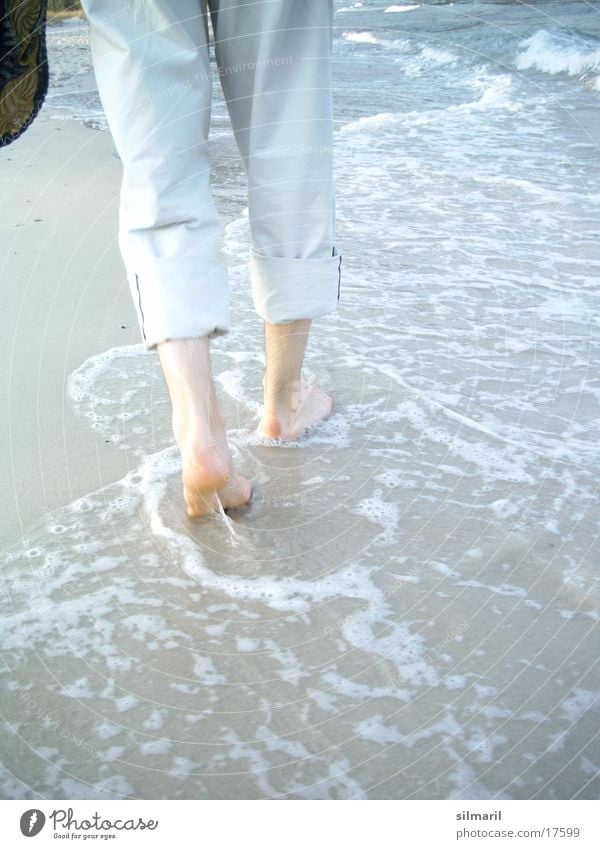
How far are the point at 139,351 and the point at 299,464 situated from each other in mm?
593

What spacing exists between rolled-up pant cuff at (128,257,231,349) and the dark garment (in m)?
0.28

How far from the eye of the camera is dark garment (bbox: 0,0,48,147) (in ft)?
3.85

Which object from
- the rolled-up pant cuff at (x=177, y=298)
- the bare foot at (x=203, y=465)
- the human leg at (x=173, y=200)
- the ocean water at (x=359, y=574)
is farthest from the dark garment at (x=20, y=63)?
the ocean water at (x=359, y=574)

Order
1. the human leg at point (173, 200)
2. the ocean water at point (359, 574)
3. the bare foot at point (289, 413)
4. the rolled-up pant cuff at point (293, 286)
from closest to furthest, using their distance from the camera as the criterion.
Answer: the ocean water at point (359, 574) < the human leg at point (173, 200) < the rolled-up pant cuff at point (293, 286) < the bare foot at point (289, 413)

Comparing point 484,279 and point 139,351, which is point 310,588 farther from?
point 484,279

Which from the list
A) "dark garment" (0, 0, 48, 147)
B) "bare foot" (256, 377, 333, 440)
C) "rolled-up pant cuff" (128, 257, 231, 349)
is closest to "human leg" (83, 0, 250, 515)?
"rolled-up pant cuff" (128, 257, 231, 349)

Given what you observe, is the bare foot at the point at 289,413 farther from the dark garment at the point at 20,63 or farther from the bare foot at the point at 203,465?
the dark garment at the point at 20,63

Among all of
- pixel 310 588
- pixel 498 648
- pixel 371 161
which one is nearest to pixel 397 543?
pixel 310 588

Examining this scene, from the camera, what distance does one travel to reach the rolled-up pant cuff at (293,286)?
5.34 ft

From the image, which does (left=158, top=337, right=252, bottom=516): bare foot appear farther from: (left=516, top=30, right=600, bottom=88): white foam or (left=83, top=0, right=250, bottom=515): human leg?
(left=516, top=30, right=600, bottom=88): white foam

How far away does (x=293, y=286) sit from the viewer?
163 cm

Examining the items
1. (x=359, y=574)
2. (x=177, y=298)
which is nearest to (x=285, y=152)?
(x=177, y=298)

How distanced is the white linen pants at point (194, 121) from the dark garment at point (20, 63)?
0.15 metres

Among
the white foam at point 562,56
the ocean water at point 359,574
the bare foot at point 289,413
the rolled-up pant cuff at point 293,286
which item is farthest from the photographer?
the white foam at point 562,56
